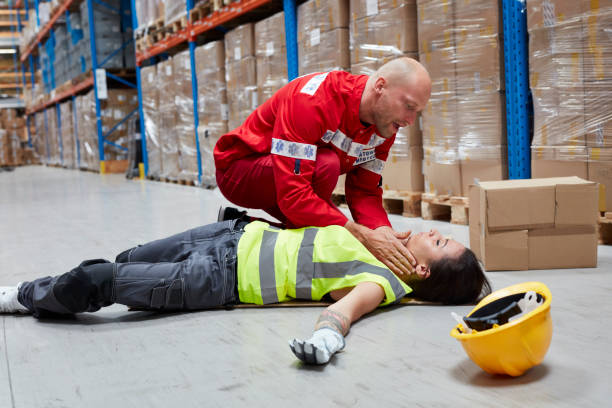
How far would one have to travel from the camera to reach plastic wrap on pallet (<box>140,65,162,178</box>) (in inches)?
404

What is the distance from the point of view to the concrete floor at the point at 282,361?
163 cm

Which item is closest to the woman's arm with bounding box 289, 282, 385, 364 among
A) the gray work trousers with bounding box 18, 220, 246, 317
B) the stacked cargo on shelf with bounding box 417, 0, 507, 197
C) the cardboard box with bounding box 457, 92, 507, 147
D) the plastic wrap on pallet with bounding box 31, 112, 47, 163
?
the gray work trousers with bounding box 18, 220, 246, 317

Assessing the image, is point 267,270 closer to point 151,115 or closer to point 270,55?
point 270,55

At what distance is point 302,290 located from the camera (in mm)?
2469

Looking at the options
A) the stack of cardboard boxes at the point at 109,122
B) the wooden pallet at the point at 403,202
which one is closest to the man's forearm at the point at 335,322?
the wooden pallet at the point at 403,202

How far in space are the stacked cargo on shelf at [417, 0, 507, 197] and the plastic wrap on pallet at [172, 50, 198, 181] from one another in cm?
483

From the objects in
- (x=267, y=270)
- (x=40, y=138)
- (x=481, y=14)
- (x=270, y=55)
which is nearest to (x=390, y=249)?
(x=267, y=270)

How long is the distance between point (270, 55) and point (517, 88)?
313 cm

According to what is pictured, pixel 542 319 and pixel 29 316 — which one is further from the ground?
pixel 542 319

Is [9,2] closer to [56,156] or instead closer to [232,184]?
[56,156]

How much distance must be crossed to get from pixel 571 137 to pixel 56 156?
1901cm

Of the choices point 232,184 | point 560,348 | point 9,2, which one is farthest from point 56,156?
point 560,348

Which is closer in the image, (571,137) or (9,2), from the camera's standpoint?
(571,137)

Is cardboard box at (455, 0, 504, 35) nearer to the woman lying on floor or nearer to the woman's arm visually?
the woman lying on floor
